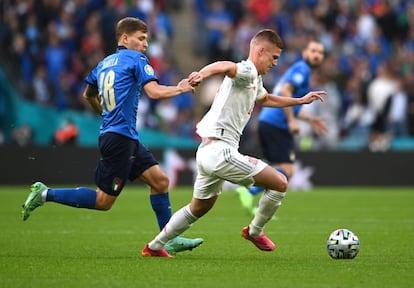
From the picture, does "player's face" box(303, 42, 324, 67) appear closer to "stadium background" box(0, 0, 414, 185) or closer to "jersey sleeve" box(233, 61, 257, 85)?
"jersey sleeve" box(233, 61, 257, 85)

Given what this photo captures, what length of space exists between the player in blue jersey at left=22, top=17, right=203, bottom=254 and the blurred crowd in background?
1251 cm

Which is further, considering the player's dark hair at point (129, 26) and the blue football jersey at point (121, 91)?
the player's dark hair at point (129, 26)

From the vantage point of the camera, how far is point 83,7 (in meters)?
23.0

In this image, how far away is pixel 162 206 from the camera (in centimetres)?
915

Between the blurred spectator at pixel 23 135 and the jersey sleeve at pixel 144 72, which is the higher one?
the jersey sleeve at pixel 144 72

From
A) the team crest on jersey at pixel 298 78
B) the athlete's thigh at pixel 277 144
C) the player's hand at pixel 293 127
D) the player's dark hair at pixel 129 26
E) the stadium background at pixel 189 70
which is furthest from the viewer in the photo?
the stadium background at pixel 189 70

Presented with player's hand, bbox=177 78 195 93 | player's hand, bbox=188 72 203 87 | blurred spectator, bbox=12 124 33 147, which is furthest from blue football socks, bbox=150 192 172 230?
blurred spectator, bbox=12 124 33 147

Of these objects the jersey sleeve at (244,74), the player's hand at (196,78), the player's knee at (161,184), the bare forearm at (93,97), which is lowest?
the player's knee at (161,184)

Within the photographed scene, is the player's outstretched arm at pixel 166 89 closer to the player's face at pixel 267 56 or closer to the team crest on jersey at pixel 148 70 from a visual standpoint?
the team crest on jersey at pixel 148 70

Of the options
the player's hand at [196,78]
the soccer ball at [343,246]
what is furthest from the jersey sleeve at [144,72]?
the soccer ball at [343,246]

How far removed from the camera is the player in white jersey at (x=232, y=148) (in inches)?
329

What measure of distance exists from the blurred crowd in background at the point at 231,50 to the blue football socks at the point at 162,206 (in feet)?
41.0

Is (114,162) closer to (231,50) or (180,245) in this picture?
(180,245)

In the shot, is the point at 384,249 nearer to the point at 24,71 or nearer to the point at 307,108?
the point at 307,108
